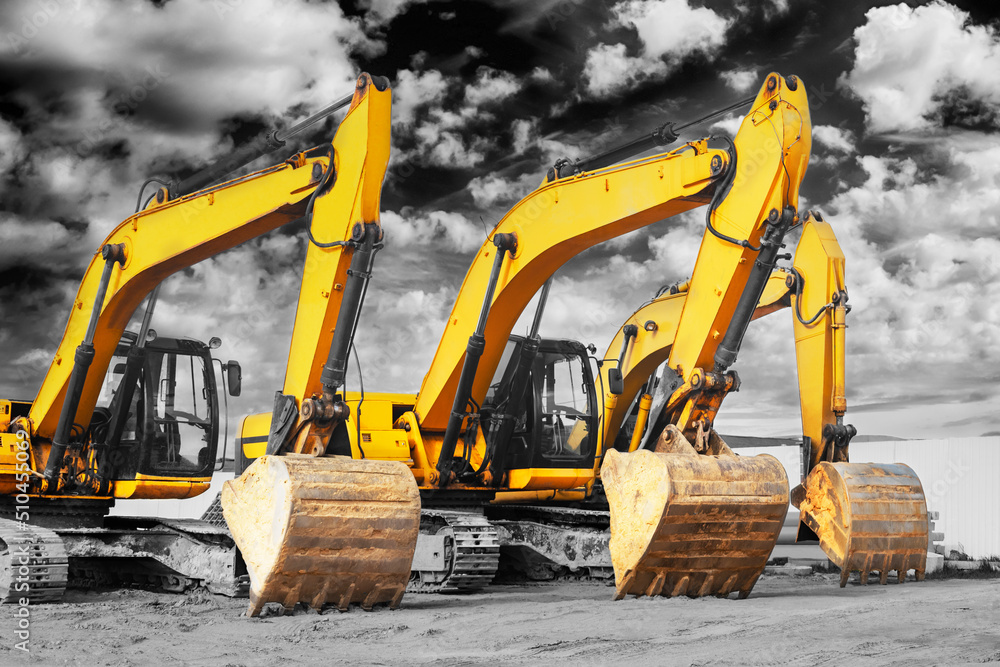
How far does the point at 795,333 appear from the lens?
12.7 meters

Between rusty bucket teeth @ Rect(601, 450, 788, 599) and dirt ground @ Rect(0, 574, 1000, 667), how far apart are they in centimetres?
23

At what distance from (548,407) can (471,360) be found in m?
1.25

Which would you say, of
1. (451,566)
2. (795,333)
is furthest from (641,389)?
(451,566)

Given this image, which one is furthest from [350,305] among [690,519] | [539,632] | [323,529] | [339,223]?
[690,519]

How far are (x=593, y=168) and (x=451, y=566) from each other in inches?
Answer: 182

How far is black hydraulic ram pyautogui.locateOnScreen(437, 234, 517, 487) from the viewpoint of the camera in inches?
441

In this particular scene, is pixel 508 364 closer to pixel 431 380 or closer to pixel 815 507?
pixel 431 380

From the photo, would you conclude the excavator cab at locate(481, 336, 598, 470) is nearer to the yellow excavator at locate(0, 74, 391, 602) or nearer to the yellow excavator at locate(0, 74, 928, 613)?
the yellow excavator at locate(0, 74, 928, 613)

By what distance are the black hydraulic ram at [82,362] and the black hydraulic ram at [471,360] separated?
3846 millimetres

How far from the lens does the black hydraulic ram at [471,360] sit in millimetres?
11203

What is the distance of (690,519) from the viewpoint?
28.3 feet

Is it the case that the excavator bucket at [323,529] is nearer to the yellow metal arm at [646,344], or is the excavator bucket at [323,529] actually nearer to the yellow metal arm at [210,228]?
the yellow metal arm at [210,228]

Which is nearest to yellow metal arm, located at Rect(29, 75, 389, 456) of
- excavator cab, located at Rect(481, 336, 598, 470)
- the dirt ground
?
the dirt ground

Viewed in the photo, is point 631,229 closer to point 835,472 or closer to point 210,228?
point 835,472
